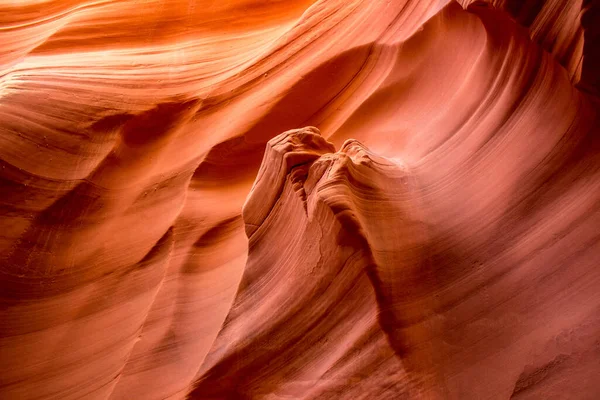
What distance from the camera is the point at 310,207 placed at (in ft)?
7.72

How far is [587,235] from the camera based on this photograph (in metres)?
2.20

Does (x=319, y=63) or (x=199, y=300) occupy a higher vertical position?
(x=319, y=63)

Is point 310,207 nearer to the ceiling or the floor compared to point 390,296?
nearer to the ceiling

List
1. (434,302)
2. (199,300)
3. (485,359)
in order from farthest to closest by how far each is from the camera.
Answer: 1. (199,300)
2. (434,302)
3. (485,359)

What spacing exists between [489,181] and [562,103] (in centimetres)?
42

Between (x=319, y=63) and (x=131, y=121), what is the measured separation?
3.76 feet

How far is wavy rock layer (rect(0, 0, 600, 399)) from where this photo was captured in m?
2.20

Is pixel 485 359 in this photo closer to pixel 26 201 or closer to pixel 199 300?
pixel 199 300

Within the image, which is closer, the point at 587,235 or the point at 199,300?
the point at 587,235

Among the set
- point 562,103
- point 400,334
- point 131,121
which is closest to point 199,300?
point 400,334

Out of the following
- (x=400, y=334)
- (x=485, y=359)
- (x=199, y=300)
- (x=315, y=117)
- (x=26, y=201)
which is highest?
(x=26, y=201)

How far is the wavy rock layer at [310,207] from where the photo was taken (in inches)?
86.4

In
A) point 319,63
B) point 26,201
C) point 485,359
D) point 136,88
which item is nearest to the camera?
point 485,359

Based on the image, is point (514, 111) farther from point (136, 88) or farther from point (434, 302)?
point (136, 88)
